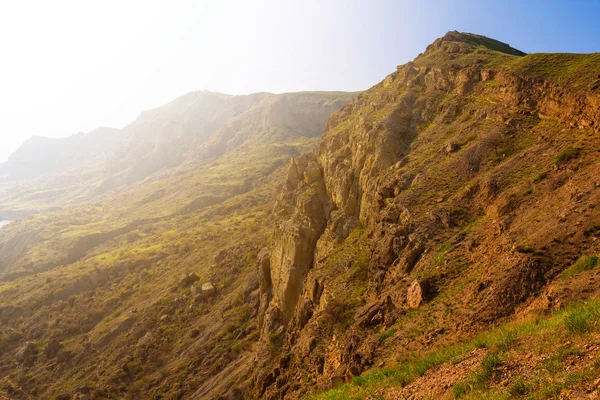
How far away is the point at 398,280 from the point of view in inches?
790

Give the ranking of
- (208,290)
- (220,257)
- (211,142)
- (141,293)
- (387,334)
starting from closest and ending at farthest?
(387,334) < (208,290) < (220,257) < (141,293) < (211,142)

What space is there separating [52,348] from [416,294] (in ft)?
178

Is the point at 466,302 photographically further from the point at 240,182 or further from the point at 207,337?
the point at 240,182

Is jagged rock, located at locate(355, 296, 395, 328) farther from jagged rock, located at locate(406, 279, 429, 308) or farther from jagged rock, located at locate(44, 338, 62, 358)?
jagged rock, located at locate(44, 338, 62, 358)

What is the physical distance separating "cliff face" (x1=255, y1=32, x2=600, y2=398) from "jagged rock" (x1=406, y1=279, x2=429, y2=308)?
0.35 feet

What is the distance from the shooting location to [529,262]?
47.7 ft

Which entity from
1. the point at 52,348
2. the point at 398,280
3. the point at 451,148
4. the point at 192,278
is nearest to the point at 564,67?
the point at 451,148

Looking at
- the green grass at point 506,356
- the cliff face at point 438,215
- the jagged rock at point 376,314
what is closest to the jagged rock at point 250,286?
the cliff face at point 438,215

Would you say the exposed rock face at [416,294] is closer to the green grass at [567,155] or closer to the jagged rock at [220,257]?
the green grass at [567,155]

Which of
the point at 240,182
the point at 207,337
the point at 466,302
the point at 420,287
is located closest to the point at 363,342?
the point at 420,287

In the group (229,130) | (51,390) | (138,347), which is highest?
(229,130)

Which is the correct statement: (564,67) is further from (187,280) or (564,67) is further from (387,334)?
(187,280)

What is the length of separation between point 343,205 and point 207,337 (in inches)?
894

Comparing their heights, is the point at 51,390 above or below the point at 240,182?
below
